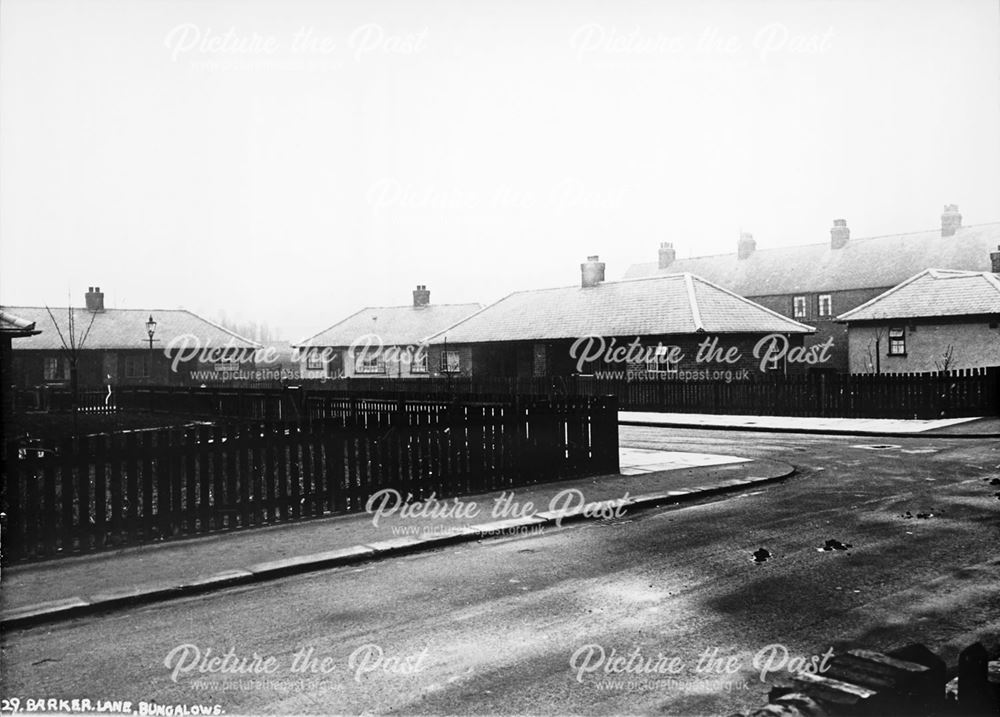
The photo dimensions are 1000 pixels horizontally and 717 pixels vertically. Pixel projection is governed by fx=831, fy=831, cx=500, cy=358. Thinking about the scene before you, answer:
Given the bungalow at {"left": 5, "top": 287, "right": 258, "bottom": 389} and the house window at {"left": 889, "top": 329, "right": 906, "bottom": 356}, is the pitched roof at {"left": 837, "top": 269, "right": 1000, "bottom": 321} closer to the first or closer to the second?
the house window at {"left": 889, "top": 329, "right": 906, "bottom": 356}

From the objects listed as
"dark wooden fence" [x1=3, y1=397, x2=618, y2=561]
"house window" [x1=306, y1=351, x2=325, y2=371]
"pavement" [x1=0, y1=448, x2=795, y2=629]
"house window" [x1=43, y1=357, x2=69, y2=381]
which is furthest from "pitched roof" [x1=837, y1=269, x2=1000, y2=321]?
"house window" [x1=43, y1=357, x2=69, y2=381]

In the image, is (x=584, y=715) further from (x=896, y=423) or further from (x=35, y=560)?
(x=896, y=423)

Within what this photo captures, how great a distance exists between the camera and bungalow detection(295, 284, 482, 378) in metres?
61.8

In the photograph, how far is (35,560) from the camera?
776cm

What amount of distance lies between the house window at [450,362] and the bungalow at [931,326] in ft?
75.5

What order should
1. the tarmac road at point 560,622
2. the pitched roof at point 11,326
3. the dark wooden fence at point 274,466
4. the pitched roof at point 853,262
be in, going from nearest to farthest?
the tarmac road at point 560,622
the dark wooden fence at point 274,466
the pitched roof at point 11,326
the pitched roof at point 853,262

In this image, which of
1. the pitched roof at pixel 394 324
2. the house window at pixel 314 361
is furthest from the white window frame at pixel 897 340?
the house window at pixel 314 361

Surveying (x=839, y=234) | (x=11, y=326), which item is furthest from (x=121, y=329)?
(x=839, y=234)

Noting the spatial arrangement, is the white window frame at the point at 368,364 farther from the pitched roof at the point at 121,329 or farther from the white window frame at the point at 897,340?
the white window frame at the point at 897,340

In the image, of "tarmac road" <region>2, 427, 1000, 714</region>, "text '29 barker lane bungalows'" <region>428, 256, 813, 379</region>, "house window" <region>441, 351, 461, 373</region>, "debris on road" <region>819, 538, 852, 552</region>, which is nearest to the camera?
"tarmac road" <region>2, 427, 1000, 714</region>

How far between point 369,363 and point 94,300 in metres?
21.0

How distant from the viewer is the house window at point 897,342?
123 feet

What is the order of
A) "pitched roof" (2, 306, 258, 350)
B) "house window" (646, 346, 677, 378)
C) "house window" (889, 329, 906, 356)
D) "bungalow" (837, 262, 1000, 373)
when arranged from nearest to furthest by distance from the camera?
"bungalow" (837, 262, 1000, 373), "house window" (646, 346, 677, 378), "house window" (889, 329, 906, 356), "pitched roof" (2, 306, 258, 350)

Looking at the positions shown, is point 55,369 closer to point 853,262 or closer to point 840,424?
point 840,424
